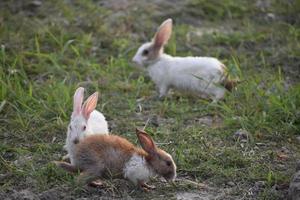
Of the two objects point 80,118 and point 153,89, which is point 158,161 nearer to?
point 80,118

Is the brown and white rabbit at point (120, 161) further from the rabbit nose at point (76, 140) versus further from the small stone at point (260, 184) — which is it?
the small stone at point (260, 184)

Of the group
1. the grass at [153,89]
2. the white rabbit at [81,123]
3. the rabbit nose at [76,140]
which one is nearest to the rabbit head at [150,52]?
the grass at [153,89]

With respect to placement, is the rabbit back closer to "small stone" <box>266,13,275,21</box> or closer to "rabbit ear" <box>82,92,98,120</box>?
"rabbit ear" <box>82,92,98,120</box>

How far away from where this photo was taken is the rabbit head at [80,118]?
189 inches

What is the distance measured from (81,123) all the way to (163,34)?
7.29 feet

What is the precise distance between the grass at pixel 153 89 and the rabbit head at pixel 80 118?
27 cm

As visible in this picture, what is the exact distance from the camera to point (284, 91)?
19.6 feet

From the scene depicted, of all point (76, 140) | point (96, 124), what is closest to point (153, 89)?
point (96, 124)

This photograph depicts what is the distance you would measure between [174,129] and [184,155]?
2.03 feet

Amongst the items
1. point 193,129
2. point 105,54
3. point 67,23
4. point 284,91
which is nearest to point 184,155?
point 193,129

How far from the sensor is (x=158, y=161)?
4543 mm

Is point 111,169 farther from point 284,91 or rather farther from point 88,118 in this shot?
point 284,91

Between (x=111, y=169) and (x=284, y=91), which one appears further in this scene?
(x=284, y=91)

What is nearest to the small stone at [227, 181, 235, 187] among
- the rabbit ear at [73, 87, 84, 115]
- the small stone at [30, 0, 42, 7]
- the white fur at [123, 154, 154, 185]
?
the white fur at [123, 154, 154, 185]
